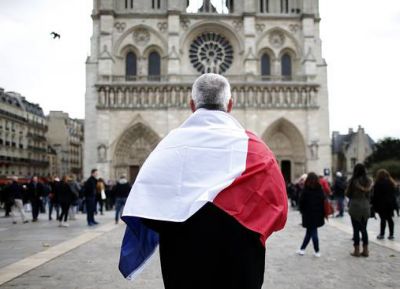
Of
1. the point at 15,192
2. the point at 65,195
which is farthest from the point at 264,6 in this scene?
the point at 65,195

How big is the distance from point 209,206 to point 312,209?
22.4 feet

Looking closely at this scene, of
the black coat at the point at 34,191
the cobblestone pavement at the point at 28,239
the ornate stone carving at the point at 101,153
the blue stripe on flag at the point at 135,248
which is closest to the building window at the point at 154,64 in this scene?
the ornate stone carving at the point at 101,153

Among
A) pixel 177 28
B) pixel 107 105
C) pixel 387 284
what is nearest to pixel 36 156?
pixel 107 105

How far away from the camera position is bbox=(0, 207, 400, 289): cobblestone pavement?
6301 millimetres

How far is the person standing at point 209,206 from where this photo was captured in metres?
2.24

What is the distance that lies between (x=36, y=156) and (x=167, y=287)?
1970 inches

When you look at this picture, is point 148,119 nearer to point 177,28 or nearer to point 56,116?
point 177,28

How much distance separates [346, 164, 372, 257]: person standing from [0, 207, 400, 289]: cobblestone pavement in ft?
1.21

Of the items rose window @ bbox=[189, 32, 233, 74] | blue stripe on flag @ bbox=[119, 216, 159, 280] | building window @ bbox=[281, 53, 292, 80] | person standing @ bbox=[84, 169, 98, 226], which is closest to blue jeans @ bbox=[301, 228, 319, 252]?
blue stripe on flag @ bbox=[119, 216, 159, 280]

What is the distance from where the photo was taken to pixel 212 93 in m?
2.62

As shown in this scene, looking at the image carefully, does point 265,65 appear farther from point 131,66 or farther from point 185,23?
point 131,66

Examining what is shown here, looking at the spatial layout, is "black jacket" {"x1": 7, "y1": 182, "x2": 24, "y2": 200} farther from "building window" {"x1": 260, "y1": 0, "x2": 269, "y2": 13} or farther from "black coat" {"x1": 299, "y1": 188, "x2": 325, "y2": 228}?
"building window" {"x1": 260, "y1": 0, "x2": 269, "y2": 13}

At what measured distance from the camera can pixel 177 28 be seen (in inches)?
1344

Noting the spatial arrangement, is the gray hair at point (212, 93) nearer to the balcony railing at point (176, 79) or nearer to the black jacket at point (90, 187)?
the black jacket at point (90, 187)
